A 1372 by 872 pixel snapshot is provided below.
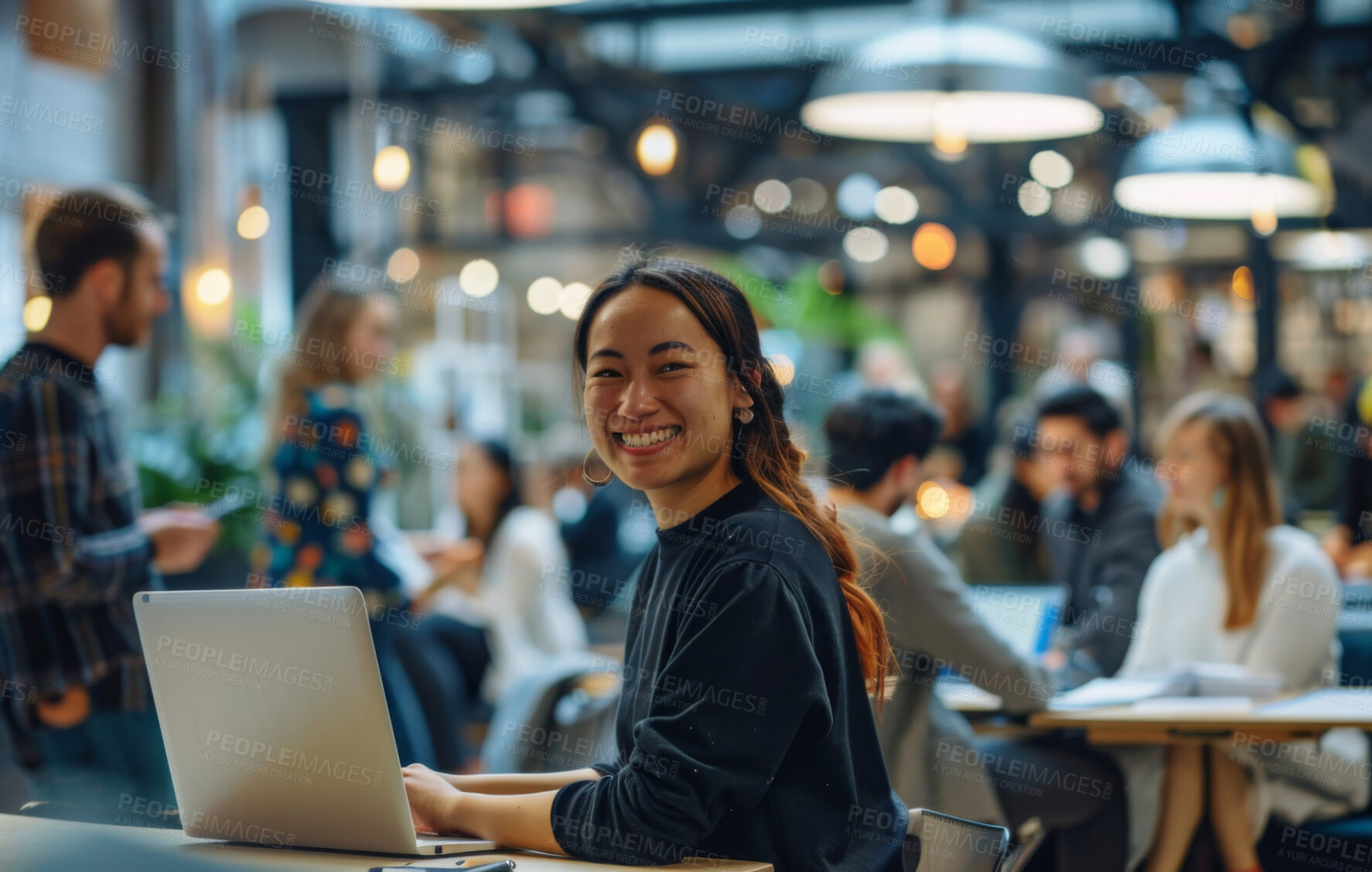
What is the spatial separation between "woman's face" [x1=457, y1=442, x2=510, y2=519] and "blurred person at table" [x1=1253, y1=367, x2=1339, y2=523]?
430cm

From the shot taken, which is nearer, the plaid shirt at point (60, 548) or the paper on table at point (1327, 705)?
the plaid shirt at point (60, 548)

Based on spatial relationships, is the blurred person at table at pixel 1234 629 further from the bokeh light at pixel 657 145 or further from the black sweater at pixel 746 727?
the bokeh light at pixel 657 145

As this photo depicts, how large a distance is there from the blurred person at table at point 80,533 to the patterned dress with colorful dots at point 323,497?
1.01 meters

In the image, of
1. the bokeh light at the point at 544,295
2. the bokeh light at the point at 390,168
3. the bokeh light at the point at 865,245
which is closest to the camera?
the bokeh light at the point at 390,168

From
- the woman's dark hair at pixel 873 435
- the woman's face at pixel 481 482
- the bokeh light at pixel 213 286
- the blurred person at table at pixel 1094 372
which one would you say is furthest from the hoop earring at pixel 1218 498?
the bokeh light at pixel 213 286

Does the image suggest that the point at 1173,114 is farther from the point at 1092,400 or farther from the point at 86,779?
the point at 86,779

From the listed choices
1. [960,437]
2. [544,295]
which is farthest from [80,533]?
[544,295]

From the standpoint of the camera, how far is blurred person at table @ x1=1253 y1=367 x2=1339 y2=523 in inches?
276

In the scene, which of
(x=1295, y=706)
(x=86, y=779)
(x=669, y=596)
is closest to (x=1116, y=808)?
(x=1295, y=706)

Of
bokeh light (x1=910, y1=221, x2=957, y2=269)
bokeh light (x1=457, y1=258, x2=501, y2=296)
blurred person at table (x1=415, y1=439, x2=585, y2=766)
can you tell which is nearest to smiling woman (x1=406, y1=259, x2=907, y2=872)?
blurred person at table (x1=415, y1=439, x2=585, y2=766)

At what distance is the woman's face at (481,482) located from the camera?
16.1ft

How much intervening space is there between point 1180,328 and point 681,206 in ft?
A: 22.5

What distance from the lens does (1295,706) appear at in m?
2.96

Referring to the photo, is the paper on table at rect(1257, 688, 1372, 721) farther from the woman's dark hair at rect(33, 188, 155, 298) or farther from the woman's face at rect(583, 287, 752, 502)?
the woman's dark hair at rect(33, 188, 155, 298)
